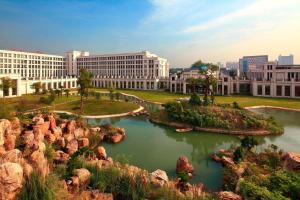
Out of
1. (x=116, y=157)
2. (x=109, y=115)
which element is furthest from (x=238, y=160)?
(x=109, y=115)

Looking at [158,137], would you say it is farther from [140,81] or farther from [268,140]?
[140,81]

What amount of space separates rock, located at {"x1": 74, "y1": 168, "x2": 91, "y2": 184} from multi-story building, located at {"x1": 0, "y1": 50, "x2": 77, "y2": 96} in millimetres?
49680

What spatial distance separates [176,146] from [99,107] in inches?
782

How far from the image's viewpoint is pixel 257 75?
249 ft

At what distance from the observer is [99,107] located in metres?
40.5

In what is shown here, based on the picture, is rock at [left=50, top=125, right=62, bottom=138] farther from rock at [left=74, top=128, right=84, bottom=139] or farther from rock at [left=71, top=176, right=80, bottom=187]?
rock at [left=71, top=176, right=80, bottom=187]

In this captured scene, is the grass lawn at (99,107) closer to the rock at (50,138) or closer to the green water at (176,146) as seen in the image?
the green water at (176,146)

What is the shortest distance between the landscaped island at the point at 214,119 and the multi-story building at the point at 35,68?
3780 centimetres

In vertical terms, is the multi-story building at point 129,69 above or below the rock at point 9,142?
above

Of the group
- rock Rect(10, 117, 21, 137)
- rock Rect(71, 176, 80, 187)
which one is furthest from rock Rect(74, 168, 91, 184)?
rock Rect(10, 117, 21, 137)

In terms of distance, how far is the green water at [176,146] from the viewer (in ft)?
58.7

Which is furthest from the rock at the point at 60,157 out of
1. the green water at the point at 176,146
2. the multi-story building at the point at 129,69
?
the multi-story building at the point at 129,69

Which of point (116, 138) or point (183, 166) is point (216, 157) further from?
point (116, 138)

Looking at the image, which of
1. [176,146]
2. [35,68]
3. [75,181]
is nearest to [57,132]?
[176,146]
